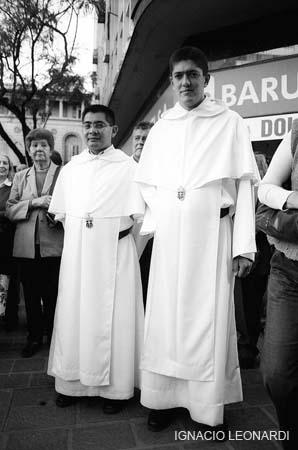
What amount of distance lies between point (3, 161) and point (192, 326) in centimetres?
312

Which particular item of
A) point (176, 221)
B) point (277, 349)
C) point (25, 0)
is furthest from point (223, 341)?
point (25, 0)

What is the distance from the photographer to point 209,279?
2.65m

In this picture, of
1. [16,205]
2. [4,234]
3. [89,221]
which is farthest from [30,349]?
[89,221]

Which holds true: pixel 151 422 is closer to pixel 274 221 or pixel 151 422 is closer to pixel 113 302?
pixel 113 302

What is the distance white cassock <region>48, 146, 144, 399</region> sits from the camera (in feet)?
9.80

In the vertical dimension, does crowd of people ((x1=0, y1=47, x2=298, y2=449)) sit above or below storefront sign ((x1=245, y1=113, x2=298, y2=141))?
below

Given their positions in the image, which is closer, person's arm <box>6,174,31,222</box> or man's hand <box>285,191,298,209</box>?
man's hand <box>285,191,298,209</box>

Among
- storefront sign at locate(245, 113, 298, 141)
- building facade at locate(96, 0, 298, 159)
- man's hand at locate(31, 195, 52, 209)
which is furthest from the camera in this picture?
storefront sign at locate(245, 113, 298, 141)

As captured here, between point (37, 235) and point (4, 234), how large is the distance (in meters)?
0.56

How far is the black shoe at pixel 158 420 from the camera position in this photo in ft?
8.84

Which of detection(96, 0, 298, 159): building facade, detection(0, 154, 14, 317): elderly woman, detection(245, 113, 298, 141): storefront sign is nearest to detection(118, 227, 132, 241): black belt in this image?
detection(0, 154, 14, 317): elderly woman

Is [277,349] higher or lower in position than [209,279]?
lower

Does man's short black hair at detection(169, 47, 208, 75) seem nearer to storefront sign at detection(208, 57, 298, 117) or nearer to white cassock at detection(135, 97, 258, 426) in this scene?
white cassock at detection(135, 97, 258, 426)

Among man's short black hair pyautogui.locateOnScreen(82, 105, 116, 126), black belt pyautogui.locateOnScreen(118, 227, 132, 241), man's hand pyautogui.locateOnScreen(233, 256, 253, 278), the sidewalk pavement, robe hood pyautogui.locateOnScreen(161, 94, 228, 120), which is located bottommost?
the sidewalk pavement
